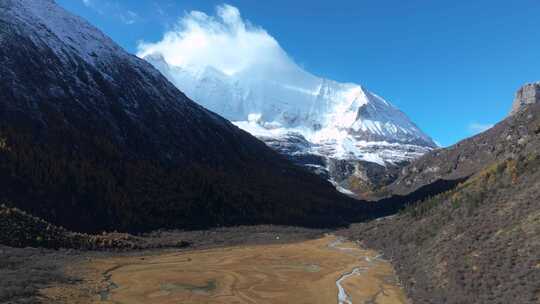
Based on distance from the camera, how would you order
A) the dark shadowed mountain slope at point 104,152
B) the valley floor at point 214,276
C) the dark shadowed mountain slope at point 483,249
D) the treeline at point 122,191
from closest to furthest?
1. the dark shadowed mountain slope at point 483,249
2. the valley floor at point 214,276
3. the treeline at point 122,191
4. the dark shadowed mountain slope at point 104,152

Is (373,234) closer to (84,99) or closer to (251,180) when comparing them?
(251,180)

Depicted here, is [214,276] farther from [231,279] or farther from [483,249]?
[483,249]

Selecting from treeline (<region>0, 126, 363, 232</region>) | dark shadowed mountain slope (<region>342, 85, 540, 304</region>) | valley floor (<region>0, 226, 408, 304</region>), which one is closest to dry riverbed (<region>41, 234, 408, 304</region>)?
valley floor (<region>0, 226, 408, 304</region>)

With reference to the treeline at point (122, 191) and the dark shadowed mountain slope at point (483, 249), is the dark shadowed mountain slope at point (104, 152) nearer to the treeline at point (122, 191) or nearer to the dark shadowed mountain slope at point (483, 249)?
the treeline at point (122, 191)

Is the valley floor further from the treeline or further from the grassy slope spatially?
the treeline

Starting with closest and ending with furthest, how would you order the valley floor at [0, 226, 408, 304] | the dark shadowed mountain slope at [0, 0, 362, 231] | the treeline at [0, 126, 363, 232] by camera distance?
1. the valley floor at [0, 226, 408, 304]
2. the treeline at [0, 126, 363, 232]
3. the dark shadowed mountain slope at [0, 0, 362, 231]

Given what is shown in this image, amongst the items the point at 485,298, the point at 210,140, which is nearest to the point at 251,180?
the point at 210,140

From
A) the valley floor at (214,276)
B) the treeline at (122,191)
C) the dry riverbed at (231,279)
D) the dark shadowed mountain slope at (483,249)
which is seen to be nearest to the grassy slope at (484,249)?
the dark shadowed mountain slope at (483,249)
